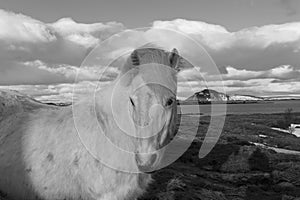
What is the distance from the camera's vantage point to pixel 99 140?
24.6 ft

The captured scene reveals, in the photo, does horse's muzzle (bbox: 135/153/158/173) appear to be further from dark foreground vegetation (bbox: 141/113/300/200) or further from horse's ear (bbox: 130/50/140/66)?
dark foreground vegetation (bbox: 141/113/300/200)

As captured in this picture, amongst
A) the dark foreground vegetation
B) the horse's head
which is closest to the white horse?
the horse's head

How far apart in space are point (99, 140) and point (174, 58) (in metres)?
2.56

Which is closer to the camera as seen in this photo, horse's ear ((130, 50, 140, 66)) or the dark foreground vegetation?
horse's ear ((130, 50, 140, 66))

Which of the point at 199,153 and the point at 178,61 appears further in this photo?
the point at 199,153

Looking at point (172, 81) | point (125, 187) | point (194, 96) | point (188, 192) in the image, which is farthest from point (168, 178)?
point (172, 81)

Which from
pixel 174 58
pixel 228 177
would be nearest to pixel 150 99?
pixel 174 58

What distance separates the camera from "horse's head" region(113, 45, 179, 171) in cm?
607

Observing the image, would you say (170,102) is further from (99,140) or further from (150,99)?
(99,140)

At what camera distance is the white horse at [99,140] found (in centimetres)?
625

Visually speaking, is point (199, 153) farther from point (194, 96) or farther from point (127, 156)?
point (127, 156)

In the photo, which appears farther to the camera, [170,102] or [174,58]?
[174,58]

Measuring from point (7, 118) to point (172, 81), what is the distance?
5070mm

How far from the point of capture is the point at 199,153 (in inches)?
945
